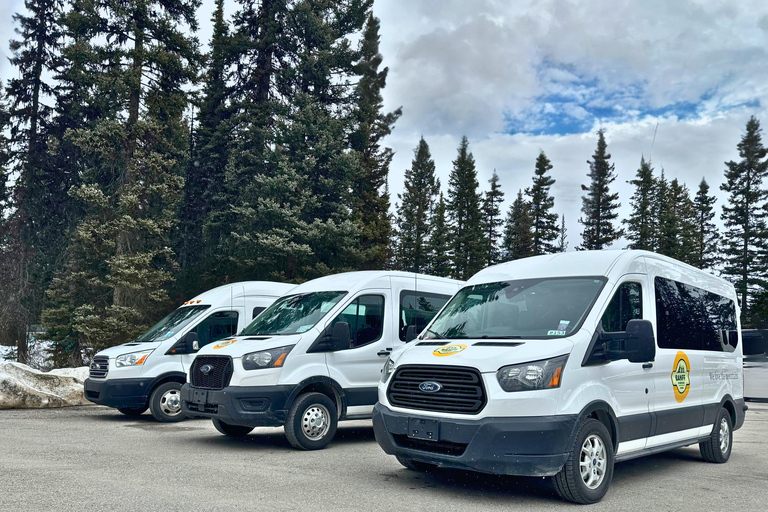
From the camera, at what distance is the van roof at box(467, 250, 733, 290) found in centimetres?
742

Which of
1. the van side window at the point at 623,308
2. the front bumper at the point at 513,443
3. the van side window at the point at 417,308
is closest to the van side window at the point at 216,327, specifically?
the van side window at the point at 417,308

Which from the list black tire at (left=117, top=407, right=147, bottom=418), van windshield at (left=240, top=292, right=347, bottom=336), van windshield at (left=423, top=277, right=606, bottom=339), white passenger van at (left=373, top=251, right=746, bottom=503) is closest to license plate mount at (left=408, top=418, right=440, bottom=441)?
white passenger van at (left=373, top=251, right=746, bottom=503)

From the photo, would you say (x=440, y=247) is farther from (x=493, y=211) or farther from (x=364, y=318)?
(x=364, y=318)

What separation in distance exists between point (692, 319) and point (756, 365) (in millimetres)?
19765

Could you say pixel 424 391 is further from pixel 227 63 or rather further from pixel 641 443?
pixel 227 63

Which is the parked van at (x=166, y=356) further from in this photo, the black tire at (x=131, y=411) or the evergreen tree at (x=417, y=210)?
the evergreen tree at (x=417, y=210)

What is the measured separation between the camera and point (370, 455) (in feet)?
29.9

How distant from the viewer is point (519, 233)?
68.8 metres

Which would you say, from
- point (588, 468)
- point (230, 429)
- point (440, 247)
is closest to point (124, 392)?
point (230, 429)

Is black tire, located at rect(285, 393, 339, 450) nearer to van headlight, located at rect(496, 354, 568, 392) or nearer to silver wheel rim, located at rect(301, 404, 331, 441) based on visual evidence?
silver wheel rim, located at rect(301, 404, 331, 441)

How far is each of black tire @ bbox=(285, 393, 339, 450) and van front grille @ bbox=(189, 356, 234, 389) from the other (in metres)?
0.98

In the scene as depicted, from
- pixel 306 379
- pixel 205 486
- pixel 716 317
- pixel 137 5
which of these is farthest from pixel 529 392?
pixel 137 5

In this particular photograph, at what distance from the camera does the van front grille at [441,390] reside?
639 centimetres

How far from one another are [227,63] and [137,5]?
10.2 metres
